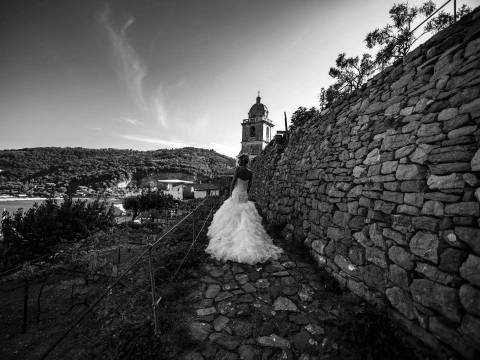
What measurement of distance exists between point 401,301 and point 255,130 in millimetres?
40490

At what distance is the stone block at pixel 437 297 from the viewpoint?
79.0 inches

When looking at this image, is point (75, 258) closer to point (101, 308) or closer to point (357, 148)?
point (101, 308)


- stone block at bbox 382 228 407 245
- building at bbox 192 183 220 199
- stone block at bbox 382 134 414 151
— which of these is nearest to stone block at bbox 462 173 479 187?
stone block at bbox 382 134 414 151

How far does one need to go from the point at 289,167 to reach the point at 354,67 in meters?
9.09

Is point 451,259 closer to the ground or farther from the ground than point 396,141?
closer to the ground

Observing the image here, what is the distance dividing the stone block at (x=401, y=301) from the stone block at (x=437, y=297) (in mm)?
115

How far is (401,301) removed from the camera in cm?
252

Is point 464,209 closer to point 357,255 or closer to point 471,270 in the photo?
point 471,270

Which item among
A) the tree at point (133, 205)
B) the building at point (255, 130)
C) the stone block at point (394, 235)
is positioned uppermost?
the building at point (255, 130)

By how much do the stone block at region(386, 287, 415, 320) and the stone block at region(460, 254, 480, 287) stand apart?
72cm

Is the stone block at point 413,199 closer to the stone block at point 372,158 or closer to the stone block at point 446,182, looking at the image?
the stone block at point 446,182

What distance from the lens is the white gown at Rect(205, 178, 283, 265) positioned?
4562 mm

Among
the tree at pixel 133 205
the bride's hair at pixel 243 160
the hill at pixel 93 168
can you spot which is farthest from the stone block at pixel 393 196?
the hill at pixel 93 168

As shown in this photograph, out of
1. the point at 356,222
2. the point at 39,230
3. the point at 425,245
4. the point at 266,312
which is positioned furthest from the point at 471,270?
the point at 39,230
